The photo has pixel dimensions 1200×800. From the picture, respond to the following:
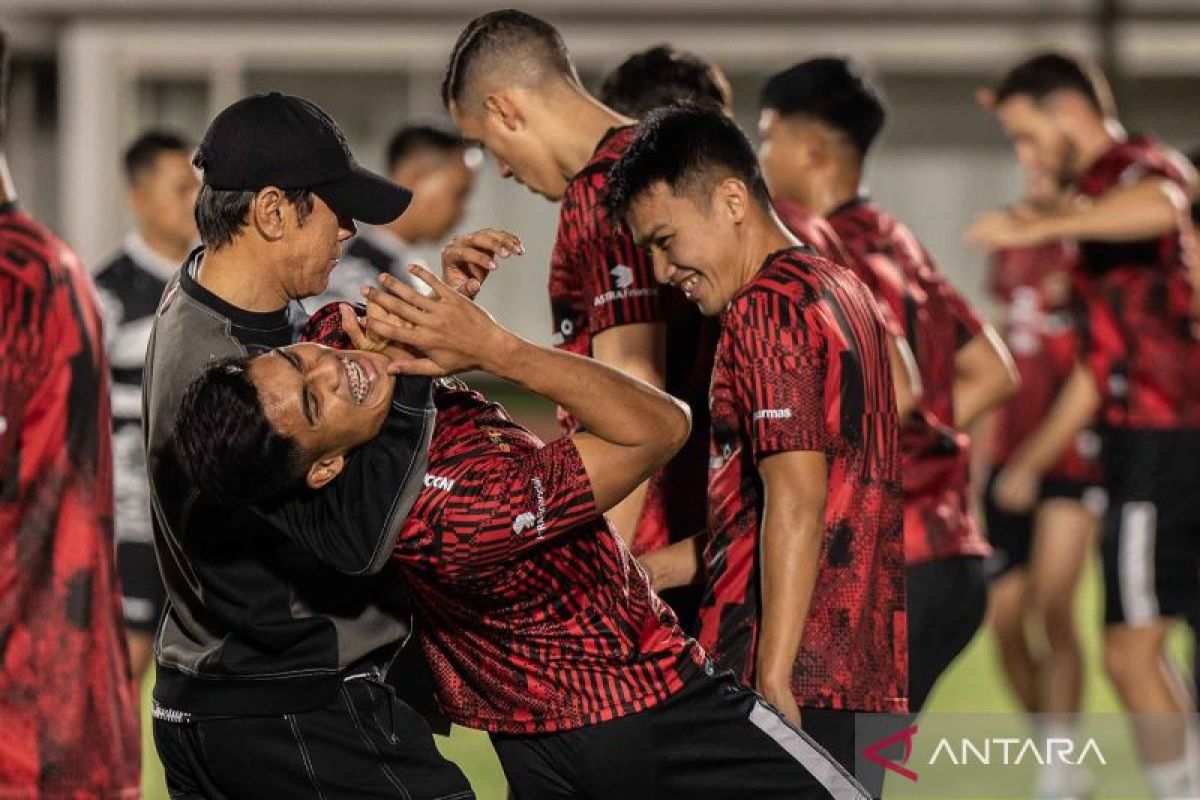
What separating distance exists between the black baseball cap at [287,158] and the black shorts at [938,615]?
221 centimetres

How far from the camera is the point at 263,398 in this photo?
3.50 metres

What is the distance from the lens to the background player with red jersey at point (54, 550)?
5012mm

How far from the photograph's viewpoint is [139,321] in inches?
324

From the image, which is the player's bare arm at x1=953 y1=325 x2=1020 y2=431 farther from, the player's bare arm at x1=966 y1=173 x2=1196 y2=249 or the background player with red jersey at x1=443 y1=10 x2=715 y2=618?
the background player with red jersey at x1=443 y1=10 x2=715 y2=618

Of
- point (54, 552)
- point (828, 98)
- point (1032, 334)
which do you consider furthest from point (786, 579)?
point (1032, 334)

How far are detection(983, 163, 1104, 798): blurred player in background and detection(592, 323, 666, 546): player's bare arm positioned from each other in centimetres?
252

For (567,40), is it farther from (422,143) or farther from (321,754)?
(321,754)

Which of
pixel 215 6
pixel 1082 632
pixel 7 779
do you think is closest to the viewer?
pixel 7 779

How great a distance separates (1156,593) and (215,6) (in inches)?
731

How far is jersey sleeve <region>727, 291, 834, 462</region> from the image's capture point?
425cm

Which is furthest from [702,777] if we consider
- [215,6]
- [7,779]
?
[215,6]

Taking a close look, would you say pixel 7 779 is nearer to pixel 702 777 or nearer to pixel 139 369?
pixel 702 777

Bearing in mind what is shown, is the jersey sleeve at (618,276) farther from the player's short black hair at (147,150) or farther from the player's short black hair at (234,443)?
the player's short black hair at (147,150)

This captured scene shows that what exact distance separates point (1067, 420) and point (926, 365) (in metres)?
2.57
